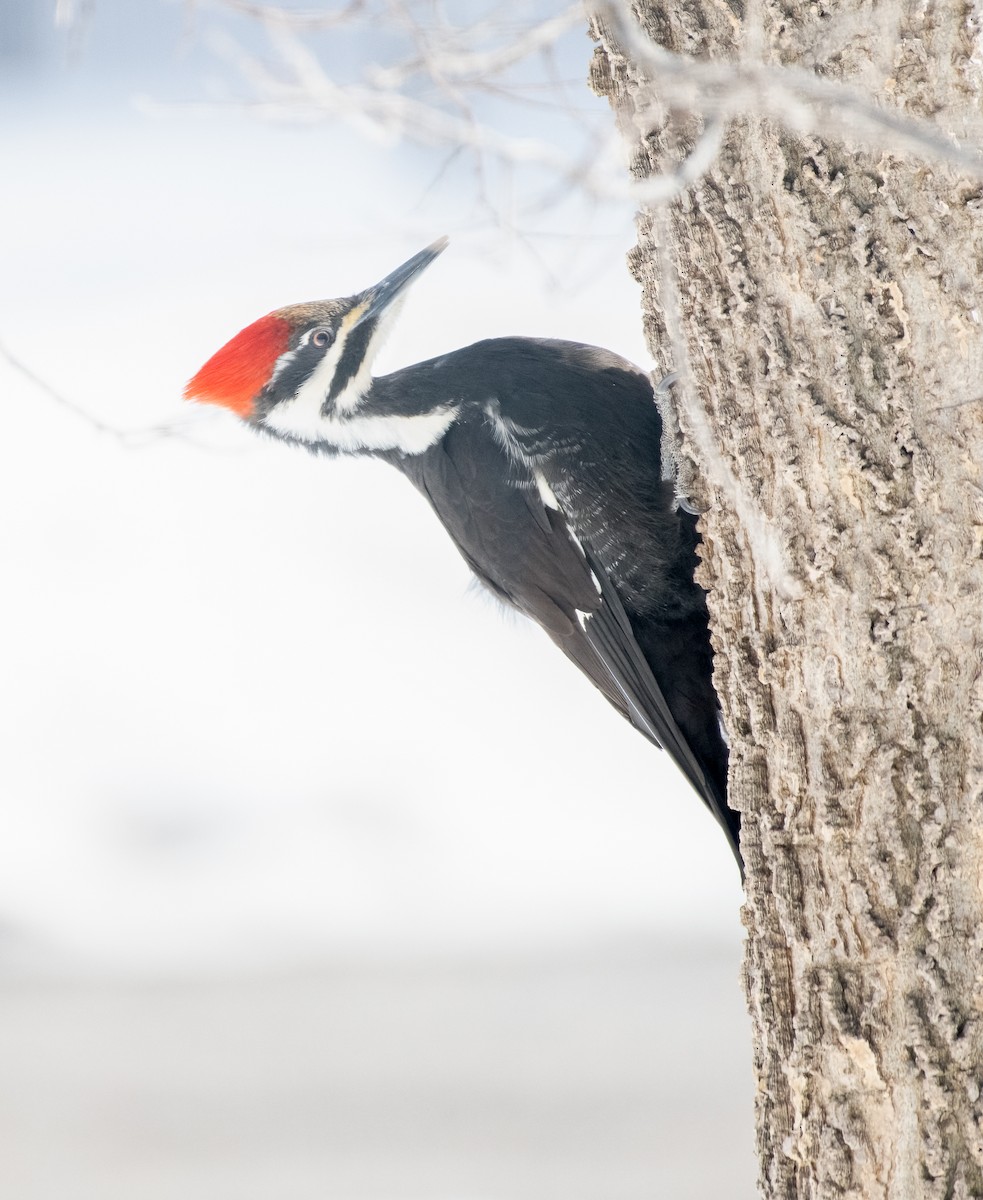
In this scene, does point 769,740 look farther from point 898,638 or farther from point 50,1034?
point 50,1034

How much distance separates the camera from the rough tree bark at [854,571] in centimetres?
149

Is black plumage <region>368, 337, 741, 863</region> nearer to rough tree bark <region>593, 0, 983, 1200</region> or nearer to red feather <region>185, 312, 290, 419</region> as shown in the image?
red feather <region>185, 312, 290, 419</region>

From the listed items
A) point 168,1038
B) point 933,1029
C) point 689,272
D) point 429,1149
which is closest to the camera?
point 933,1029

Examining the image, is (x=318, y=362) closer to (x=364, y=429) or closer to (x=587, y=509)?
(x=364, y=429)

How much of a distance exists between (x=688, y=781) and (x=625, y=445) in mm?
671

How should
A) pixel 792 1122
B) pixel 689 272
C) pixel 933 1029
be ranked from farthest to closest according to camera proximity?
pixel 689 272
pixel 792 1122
pixel 933 1029

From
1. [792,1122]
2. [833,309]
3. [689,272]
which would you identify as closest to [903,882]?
[792,1122]

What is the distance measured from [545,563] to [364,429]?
506 mm

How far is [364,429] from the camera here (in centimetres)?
261

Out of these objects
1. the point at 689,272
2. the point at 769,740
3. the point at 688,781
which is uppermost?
the point at 689,272

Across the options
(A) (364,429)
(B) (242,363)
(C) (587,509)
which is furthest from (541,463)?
(B) (242,363)

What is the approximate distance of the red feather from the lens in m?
2.54

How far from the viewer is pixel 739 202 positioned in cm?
170

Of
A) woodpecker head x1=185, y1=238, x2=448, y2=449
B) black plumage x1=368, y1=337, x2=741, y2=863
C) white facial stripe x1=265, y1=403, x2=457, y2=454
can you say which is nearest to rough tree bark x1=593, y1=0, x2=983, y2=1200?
black plumage x1=368, y1=337, x2=741, y2=863
